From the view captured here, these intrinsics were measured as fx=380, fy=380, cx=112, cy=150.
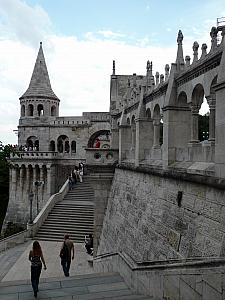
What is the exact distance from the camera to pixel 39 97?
3522 cm

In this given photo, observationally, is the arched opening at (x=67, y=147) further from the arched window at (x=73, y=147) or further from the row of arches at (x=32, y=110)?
the row of arches at (x=32, y=110)

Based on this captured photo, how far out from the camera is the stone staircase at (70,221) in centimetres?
1958

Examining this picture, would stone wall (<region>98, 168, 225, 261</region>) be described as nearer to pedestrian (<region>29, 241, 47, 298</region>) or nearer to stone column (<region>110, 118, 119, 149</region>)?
pedestrian (<region>29, 241, 47, 298</region>)

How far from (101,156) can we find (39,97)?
2031cm

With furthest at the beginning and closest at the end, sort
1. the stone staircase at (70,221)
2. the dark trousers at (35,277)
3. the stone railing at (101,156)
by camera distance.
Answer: the stone staircase at (70,221), the stone railing at (101,156), the dark trousers at (35,277)

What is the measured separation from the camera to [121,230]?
1327 centimetres

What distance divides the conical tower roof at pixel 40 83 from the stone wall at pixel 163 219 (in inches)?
870

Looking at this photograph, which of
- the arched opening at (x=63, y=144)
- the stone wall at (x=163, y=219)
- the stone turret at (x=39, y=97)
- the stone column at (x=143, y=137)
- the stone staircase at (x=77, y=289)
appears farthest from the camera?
the arched opening at (x=63, y=144)

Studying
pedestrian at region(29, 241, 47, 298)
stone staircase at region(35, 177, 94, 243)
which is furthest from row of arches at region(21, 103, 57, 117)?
pedestrian at region(29, 241, 47, 298)

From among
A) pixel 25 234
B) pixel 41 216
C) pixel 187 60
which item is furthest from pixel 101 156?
pixel 187 60

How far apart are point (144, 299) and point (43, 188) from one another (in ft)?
87.7

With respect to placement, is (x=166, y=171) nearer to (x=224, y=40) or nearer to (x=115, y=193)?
(x=224, y=40)

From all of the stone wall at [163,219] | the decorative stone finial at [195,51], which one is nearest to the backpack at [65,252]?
the stone wall at [163,219]

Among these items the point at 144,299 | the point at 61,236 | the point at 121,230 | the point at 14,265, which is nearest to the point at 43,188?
the point at 61,236
